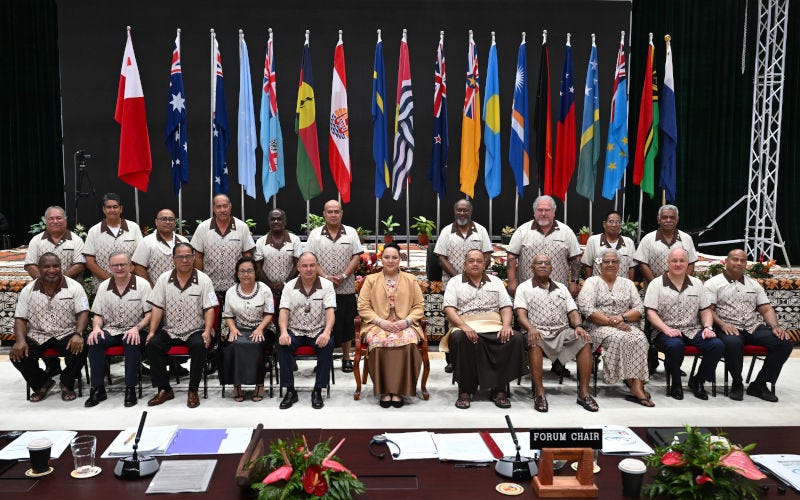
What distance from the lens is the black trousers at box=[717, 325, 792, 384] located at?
584cm

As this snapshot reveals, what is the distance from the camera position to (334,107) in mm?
8008

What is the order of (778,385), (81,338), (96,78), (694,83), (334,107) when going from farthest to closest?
(96,78), (694,83), (334,107), (778,385), (81,338)

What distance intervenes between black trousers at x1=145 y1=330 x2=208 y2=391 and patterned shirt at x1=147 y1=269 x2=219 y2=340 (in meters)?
0.10

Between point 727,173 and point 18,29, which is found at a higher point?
point 18,29

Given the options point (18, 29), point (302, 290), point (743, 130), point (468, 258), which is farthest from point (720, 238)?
point (18, 29)

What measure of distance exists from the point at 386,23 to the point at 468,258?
25.0 ft

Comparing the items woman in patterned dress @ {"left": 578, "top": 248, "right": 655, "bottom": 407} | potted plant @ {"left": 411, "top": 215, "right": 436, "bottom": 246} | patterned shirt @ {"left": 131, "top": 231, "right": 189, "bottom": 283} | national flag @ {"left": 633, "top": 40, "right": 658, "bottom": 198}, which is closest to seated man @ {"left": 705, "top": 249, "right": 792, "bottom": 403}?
woman in patterned dress @ {"left": 578, "top": 248, "right": 655, "bottom": 407}

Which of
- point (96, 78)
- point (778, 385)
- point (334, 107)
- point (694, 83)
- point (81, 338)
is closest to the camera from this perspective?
point (81, 338)

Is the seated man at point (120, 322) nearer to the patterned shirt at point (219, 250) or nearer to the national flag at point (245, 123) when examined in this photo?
the patterned shirt at point (219, 250)

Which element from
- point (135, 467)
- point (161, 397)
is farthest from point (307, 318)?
point (135, 467)

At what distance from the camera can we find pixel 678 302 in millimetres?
5898

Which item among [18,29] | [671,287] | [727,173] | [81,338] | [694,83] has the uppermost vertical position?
[18,29]

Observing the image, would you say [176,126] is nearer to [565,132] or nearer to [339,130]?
[339,130]

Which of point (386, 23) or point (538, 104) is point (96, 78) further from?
point (538, 104)
